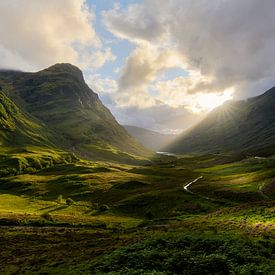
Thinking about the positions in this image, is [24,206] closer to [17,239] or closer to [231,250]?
[17,239]

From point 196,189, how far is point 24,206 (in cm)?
5236

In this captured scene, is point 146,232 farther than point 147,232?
Yes

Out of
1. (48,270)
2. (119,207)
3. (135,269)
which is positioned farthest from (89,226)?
(135,269)

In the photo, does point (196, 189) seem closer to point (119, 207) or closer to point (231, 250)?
point (119, 207)

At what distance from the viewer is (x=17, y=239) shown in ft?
204

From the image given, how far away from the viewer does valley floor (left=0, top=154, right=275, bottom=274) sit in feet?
114

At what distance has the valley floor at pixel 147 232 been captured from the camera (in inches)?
1372

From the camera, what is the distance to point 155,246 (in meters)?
41.0

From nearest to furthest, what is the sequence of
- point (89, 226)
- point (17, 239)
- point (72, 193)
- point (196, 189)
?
point (17, 239) → point (89, 226) → point (196, 189) → point (72, 193)

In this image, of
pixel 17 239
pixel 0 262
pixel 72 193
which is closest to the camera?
pixel 0 262

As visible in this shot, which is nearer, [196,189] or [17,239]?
[17,239]

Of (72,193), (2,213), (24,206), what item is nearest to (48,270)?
(2,213)

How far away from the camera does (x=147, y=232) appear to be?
55344 millimetres

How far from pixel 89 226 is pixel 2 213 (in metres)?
26.0
